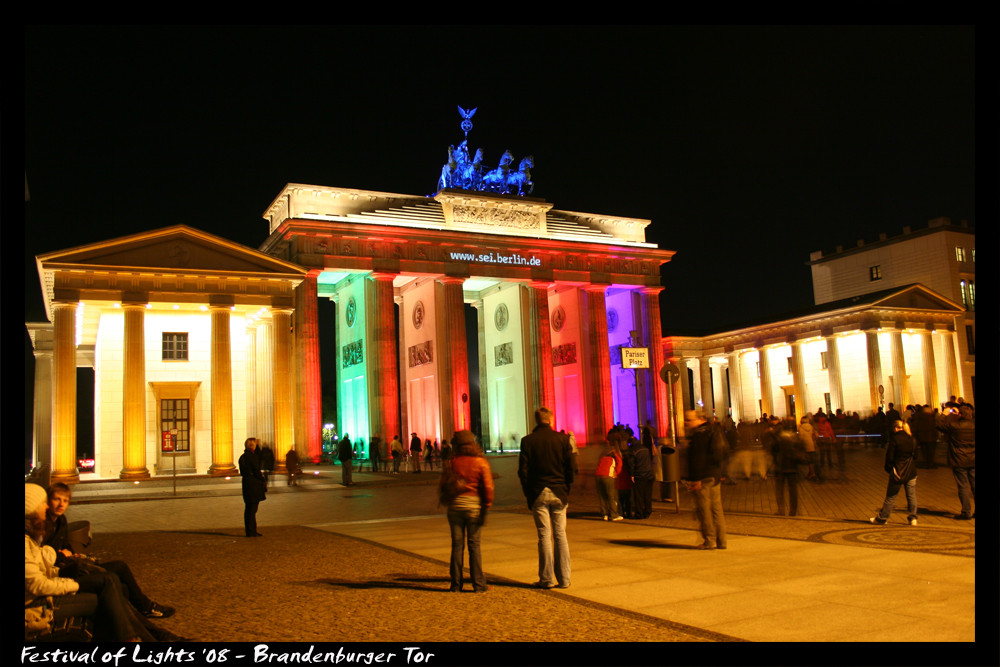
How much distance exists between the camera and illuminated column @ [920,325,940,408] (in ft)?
195

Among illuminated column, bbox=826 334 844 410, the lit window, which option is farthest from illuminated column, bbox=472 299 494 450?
the lit window

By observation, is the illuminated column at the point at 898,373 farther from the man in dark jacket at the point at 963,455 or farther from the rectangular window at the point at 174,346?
the rectangular window at the point at 174,346

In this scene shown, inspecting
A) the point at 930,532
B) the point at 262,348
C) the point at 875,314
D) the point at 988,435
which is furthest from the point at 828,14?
the point at 875,314

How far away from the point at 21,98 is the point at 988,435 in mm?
5459

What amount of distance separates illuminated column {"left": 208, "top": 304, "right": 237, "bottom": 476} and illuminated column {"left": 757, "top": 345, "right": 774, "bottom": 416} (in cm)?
4574

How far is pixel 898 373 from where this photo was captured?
57.0 m

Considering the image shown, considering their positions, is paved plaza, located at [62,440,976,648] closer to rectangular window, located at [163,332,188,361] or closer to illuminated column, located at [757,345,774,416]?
rectangular window, located at [163,332,188,361]

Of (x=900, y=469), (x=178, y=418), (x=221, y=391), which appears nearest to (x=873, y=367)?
(x=221, y=391)

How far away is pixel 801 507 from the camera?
16.8 meters

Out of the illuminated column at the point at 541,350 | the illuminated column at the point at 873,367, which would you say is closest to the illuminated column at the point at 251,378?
the illuminated column at the point at 541,350

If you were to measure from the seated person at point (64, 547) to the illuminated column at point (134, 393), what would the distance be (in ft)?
83.5

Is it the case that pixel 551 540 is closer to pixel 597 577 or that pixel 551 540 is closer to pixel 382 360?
pixel 597 577

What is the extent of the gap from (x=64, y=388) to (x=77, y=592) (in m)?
27.8

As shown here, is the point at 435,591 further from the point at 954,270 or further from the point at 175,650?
the point at 954,270
